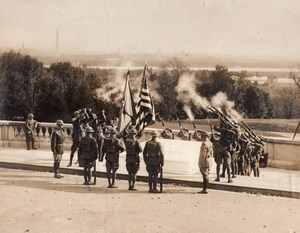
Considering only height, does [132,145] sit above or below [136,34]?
below

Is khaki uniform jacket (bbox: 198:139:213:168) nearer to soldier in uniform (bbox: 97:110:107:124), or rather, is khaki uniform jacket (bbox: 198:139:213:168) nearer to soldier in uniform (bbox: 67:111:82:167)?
soldier in uniform (bbox: 67:111:82:167)

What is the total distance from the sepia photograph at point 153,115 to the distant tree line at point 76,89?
0.05m

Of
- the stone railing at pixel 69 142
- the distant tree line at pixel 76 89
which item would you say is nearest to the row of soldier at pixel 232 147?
the stone railing at pixel 69 142

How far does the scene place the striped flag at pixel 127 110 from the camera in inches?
472

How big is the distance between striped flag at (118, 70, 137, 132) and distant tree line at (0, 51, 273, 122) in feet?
3.75

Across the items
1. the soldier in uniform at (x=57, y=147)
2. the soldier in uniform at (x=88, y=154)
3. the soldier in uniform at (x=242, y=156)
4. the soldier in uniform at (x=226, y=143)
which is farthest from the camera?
the soldier in uniform at (x=242, y=156)

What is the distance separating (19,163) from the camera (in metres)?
12.4

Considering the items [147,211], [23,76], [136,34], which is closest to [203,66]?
[136,34]

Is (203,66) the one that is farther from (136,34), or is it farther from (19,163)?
(19,163)

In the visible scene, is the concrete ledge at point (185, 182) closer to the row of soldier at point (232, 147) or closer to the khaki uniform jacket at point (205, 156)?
the row of soldier at point (232, 147)

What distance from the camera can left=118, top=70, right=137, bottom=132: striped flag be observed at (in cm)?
1200

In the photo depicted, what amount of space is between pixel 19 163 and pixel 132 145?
13.0ft

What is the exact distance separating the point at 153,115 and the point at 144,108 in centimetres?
44

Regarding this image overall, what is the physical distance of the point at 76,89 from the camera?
52.5 feet
